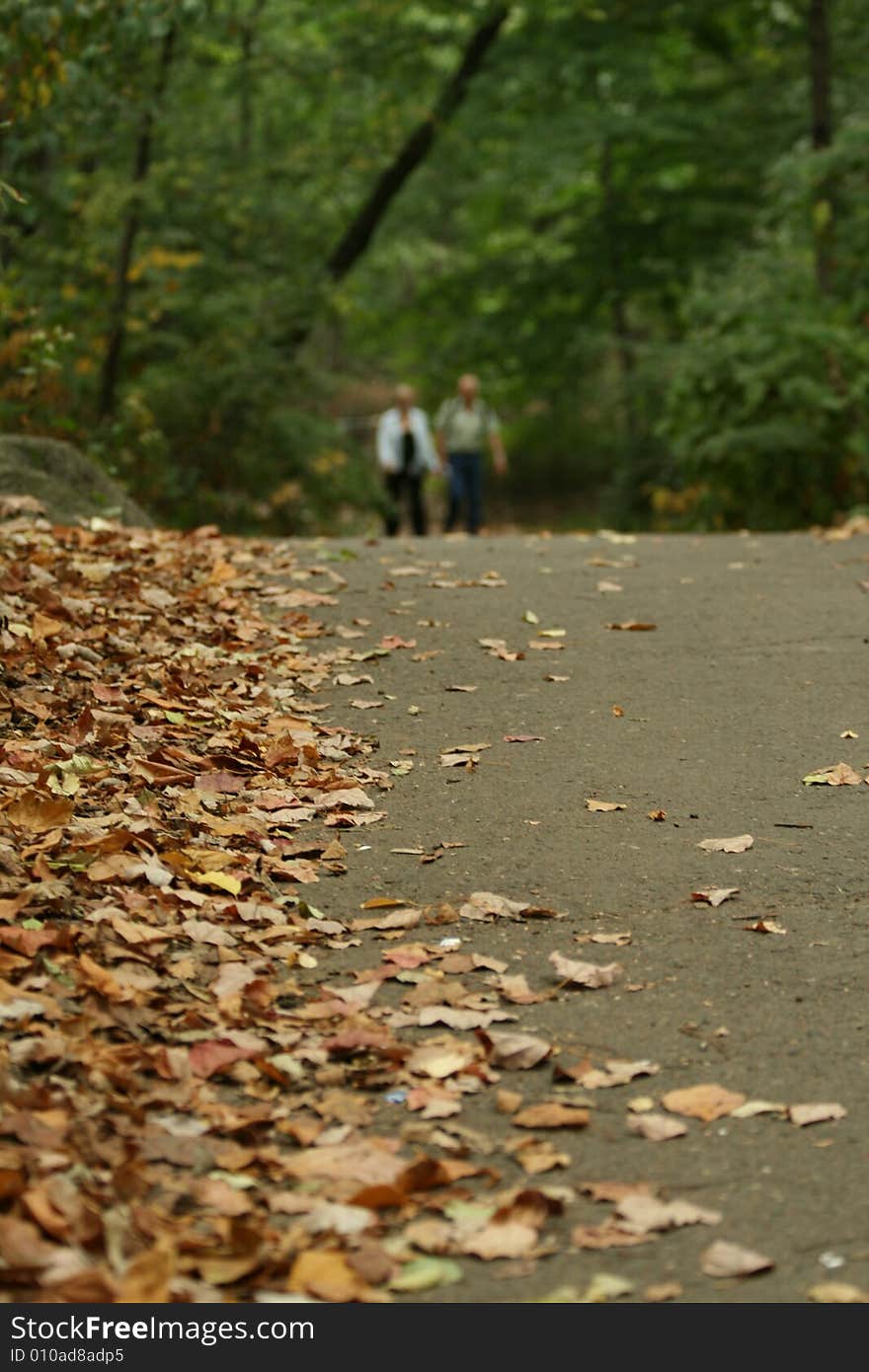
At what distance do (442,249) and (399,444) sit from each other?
17.2m

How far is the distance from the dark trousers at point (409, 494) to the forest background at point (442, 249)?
1.22 metres

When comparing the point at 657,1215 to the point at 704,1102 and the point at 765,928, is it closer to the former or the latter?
the point at 704,1102

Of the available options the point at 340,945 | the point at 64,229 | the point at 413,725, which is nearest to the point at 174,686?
the point at 413,725

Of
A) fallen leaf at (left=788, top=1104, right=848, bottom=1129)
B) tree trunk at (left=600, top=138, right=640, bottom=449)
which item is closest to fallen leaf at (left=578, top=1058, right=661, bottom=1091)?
fallen leaf at (left=788, top=1104, right=848, bottom=1129)

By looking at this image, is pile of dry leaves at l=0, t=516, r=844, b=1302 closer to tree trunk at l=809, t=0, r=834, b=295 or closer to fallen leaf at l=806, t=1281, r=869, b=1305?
fallen leaf at l=806, t=1281, r=869, b=1305

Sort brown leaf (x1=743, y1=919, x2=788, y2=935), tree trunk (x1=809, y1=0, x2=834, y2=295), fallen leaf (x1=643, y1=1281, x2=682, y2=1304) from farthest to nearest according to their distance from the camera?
1. tree trunk (x1=809, y1=0, x2=834, y2=295)
2. brown leaf (x1=743, y1=919, x2=788, y2=935)
3. fallen leaf (x1=643, y1=1281, x2=682, y2=1304)

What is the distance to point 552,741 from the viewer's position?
6.05m

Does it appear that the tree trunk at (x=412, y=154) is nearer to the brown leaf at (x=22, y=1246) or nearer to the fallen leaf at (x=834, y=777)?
the fallen leaf at (x=834, y=777)

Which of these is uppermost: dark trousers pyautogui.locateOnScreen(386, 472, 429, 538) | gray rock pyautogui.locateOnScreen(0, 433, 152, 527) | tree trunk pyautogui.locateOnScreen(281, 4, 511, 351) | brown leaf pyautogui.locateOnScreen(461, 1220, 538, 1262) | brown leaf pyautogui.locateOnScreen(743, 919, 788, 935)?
tree trunk pyautogui.locateOnScreen(281, 4, 511, 351)

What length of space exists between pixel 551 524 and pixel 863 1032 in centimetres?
2556

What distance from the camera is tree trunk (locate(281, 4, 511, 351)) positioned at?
20953mm

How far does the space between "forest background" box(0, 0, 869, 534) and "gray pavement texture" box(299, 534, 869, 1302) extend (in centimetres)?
280

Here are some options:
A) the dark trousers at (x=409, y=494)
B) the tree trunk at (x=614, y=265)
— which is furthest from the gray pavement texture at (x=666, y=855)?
the tree trunk at (x=614, y=265)
